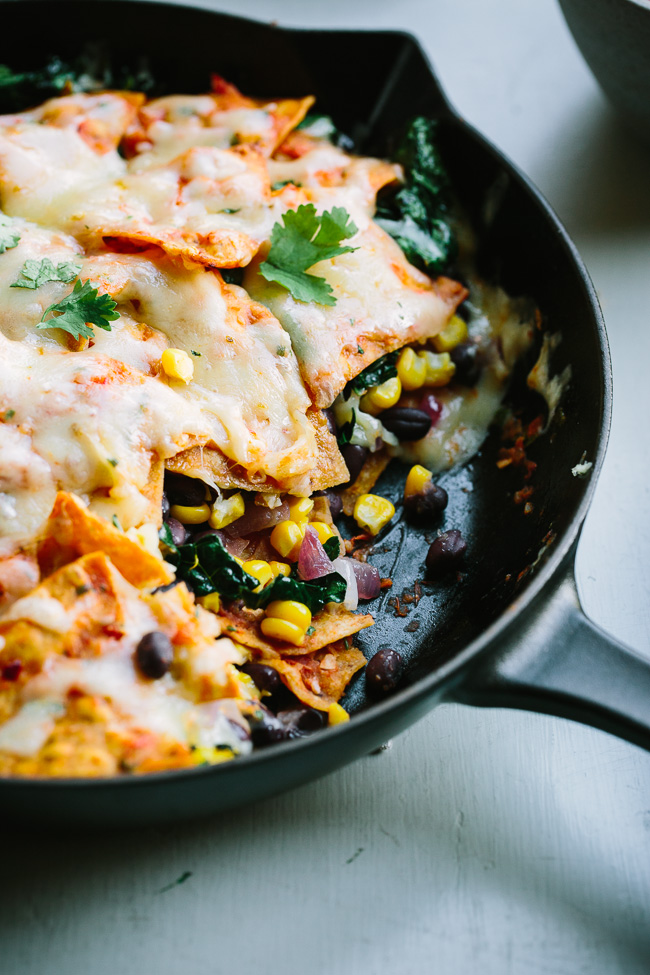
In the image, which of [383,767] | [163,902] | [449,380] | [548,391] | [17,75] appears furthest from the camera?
[17,75]

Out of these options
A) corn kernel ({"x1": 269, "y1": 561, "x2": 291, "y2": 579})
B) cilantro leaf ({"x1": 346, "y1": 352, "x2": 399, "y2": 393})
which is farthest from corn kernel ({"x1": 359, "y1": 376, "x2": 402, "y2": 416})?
corn kernel ({"x1": 269, "y1": 561, "x2": 291, "y2": 579})

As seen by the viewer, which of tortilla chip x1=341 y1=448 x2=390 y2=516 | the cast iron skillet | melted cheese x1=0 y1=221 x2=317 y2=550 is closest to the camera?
the cast iron skillet

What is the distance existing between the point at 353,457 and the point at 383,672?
933 millimetres

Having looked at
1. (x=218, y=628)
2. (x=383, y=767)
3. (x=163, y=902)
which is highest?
(x=218, y=628)

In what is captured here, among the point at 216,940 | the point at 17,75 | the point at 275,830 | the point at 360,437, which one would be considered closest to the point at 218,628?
the point at 275,830

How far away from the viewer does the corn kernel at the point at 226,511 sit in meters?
3.25

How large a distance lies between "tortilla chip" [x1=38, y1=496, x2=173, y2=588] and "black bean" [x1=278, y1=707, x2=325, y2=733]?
0.62 metres

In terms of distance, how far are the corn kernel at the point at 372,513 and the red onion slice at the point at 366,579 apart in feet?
0.68

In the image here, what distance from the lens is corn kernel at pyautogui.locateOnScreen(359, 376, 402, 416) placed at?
3.71m

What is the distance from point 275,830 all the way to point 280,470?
47.2 inches

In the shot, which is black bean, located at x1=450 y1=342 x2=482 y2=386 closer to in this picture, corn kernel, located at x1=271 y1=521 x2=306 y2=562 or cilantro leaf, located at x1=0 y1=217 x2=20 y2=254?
corn kernel, located at x1=271 y1=521 x2=306 y2=562

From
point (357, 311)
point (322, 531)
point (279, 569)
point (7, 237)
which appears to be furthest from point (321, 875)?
point (7, 237)

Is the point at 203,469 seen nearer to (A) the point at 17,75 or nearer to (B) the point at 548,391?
(B) the point at 548,391

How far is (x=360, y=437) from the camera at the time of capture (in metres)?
3.71
